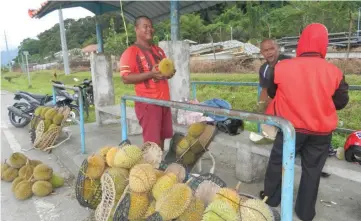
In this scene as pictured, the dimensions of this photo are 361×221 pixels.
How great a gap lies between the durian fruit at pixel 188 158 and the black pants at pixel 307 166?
876 millimetres

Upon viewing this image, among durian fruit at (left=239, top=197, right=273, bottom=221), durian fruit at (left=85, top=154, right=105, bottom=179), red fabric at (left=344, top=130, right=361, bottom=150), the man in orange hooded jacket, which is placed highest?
the man in orange hooded jacket

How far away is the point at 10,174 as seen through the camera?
12.8ft

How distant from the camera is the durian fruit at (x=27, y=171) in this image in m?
3.60

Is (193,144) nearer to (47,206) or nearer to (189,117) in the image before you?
(189,117)

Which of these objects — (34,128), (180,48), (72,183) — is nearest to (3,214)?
(72,183)

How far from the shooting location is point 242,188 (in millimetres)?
3271

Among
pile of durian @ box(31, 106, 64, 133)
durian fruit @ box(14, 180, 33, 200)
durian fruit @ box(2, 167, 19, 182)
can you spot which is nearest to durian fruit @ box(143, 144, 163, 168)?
durian fruit @ box(14, 180, 33, 200)

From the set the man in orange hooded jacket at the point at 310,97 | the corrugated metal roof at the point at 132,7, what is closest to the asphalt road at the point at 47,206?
the man in orange hooded jacket at the point at 310,97

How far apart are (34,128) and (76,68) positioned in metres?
28.5

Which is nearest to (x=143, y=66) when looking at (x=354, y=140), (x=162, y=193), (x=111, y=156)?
(x=111, y=156)

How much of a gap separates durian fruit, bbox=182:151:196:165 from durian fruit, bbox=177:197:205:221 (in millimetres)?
1172

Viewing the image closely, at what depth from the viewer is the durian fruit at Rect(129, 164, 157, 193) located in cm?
223

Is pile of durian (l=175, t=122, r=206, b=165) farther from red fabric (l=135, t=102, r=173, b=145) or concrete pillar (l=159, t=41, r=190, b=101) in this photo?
concrete pillar (l=159, t=41, r=190, b=101)

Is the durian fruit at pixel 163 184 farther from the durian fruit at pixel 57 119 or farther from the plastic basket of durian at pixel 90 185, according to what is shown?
the durian fruit at pixel 57 119
